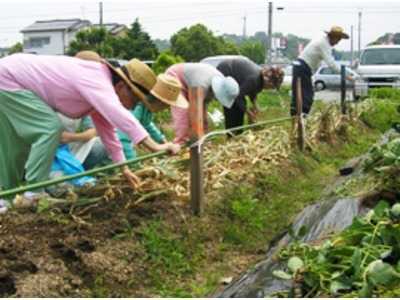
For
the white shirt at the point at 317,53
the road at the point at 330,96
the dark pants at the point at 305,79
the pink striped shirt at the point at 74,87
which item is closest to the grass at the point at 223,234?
the pink striped shirt at the point at 74,87

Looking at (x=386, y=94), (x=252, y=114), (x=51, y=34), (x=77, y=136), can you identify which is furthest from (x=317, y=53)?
(x=51, y=34)

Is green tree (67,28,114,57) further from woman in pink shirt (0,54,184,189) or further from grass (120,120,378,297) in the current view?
woman in pink shirt (0,54,184,189)

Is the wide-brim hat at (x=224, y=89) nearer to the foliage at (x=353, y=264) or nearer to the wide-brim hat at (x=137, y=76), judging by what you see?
the wide-brim hat at (x=137, y=76)

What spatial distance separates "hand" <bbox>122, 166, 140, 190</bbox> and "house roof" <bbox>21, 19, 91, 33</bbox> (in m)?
61.6

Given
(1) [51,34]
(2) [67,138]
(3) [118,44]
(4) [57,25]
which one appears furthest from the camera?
(4) [57,25]

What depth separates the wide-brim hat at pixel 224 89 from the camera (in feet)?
21.4

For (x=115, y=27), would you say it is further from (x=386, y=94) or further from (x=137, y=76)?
(x=137, y=76)

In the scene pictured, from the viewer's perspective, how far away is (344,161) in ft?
27.6

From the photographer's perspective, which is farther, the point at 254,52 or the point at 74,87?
the point at 254,52

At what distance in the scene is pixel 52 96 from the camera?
4516mm

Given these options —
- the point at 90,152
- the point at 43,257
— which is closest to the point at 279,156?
the point at 90,152

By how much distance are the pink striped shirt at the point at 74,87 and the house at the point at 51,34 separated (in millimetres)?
61218

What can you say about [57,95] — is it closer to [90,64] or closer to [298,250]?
[90,64]

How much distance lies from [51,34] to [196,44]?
3270cm
